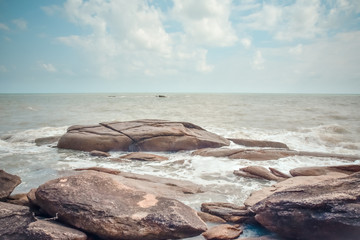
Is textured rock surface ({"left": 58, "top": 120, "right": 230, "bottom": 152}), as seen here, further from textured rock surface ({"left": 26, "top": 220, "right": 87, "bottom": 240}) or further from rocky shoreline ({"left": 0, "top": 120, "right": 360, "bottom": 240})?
textured rock surface ({"left": 26, "top": 220, "right": 87, "bottom": 240})

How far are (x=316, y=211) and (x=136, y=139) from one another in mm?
8626

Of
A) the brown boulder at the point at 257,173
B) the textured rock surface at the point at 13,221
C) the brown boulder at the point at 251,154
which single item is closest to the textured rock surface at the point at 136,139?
the brown boulder at the point at 251,154

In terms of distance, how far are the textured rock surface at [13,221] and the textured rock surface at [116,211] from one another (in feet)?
1.06

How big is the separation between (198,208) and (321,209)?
7.85 feet

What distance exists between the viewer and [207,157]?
9695 mm

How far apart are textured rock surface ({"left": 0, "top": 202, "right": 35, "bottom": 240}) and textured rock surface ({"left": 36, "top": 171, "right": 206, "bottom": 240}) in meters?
0.32

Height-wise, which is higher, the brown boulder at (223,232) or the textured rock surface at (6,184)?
the textured rock surface at (6,184)

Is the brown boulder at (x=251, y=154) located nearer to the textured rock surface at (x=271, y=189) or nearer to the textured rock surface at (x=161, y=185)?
the textured rock surface at (x=271, y=189)

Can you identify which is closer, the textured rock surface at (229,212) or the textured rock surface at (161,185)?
the textured rock surface at (229,212)

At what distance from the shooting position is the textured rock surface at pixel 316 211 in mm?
3244

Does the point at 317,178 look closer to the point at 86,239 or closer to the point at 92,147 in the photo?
the point at 86,239

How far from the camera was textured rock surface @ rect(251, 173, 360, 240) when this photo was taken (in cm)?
324

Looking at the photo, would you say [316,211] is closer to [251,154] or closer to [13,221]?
[13,221]

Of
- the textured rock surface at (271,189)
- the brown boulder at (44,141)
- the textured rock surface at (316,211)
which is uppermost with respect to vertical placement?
the textured rock surface at (316,211)
